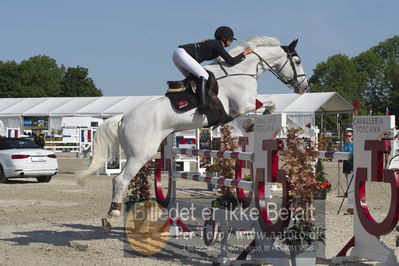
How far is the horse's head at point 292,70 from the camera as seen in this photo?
7.74 metres

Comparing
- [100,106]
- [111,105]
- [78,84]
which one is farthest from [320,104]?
[78,84]

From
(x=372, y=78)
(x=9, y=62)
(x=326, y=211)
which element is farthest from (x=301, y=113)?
(x=9, y=62)

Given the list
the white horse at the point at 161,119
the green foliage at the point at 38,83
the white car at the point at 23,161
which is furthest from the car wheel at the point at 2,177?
the green foliage at the point at 38,83

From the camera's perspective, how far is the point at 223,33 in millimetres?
7090

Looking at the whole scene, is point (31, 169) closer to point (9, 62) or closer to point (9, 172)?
point (9, 172)

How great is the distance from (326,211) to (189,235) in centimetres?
360

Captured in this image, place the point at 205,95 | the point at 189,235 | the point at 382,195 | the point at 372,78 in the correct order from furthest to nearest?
the point at 372,78, the point at 382,195, the point at 189,235, the point at 205,95

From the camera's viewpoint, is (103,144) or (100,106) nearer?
(103,144)

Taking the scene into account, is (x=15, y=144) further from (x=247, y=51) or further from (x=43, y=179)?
(x=247, y=51)

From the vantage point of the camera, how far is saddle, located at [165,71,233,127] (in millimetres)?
6824

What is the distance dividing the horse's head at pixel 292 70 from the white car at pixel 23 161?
405 inches

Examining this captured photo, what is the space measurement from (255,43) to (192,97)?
121cm

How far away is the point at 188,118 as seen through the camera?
270 inches

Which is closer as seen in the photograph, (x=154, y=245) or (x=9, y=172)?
(x=154, y=245)
